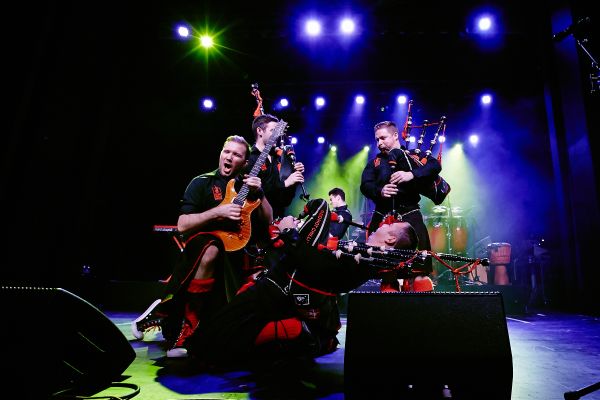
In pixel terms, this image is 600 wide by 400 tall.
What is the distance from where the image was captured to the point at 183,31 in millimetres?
7855

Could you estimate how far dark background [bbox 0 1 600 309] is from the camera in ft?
12.5

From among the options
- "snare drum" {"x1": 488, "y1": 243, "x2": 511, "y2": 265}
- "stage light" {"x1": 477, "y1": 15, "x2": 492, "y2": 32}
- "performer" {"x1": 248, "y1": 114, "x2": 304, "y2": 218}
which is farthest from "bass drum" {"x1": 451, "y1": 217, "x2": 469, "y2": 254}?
"performer" {"x1": 248, "y1": 114, "x2": 304, "y2": 218}

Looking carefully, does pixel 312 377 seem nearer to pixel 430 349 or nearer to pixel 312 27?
pixel 430 349

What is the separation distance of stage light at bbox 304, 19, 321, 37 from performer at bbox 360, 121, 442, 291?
464 centimetres

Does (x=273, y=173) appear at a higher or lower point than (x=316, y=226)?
higher

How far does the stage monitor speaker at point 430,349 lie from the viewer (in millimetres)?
1319

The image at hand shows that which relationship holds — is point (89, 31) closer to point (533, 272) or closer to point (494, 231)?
point (533, 272)

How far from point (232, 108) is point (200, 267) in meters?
8.75

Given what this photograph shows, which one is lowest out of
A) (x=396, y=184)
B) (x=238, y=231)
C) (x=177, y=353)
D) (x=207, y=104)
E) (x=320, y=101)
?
(x=177, y=353)

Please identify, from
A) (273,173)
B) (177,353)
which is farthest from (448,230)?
(177,353)

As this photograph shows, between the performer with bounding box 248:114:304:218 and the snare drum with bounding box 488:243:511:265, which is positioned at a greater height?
the performer with bounding box 248:114:304:218

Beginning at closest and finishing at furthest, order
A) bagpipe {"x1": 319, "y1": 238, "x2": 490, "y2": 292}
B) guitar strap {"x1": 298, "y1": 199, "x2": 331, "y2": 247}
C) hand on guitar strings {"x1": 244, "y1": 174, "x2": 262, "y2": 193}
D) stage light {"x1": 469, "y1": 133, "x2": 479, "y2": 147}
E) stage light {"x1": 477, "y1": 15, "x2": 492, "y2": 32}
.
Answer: bagpipe {"x1": 319, "y1": 238, "x2": 490, "y2": 292}, guitar strap {"x1": 298, "y1": 199, "x2": 331, "y2": 247}, hand on guitar strings {"x1": 244, "y1": 174, "x2": 262, "y2": 193}, stage light {"x1": 477, "y1": 15, "x2": 492, "y2": 32}, stage light {"x1": 469, "y1": 133, "x2": 479, "y2": 147}

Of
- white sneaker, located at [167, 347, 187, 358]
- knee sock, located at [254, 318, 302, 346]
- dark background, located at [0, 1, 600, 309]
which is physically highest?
dark background, located at [0, 1, 600, 309]

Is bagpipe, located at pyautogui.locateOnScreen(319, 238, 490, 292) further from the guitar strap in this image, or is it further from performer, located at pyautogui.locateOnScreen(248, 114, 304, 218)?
performer, located at pyautogui.locateOnScreen(248, 114, 304, 218)
